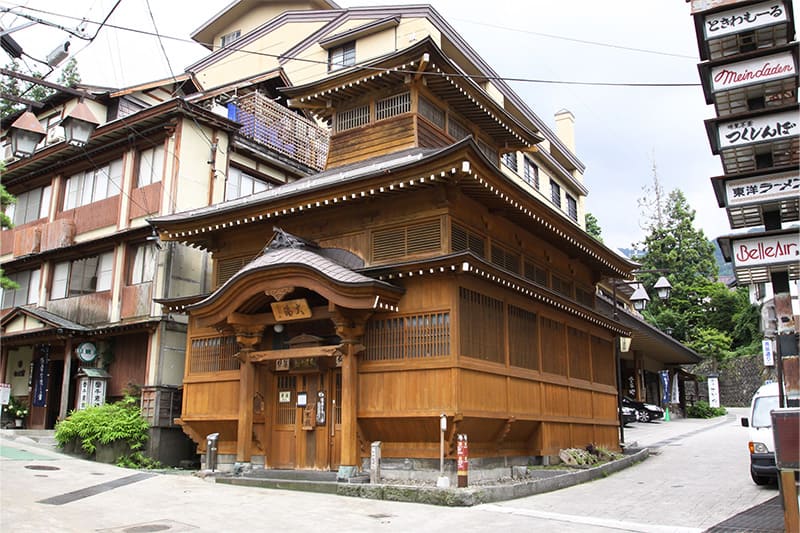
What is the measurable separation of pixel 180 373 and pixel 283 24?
64.1ft

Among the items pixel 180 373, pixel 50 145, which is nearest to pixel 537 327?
pixel 180 373

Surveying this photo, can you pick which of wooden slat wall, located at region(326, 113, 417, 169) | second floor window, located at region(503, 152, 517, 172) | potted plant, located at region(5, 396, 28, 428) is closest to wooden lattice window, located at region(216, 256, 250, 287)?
wooden slat wall, located at region(326, 113, 417, 169)

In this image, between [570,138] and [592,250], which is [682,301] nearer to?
[570,138]

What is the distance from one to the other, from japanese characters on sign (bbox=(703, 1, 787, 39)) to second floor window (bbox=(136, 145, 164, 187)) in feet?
56.6

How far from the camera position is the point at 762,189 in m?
10.6

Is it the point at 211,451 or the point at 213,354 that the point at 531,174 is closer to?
the point at 213,354

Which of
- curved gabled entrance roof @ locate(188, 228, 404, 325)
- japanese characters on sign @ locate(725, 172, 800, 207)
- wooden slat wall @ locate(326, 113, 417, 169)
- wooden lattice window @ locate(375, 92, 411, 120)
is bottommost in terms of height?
curved gabled entrance roof @ locate(188, 228, 404, 325)

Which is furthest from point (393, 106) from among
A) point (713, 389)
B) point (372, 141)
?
point (713, 389)

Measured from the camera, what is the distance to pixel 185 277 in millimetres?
22219

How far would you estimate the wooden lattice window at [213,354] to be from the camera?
18.3 metres

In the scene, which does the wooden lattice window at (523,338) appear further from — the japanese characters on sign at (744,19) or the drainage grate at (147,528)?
the drainage grate at (147,528)

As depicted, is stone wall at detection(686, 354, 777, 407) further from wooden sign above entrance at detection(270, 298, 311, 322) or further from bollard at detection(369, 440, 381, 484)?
wooden sign above entrance at detection(270, 298, 311, 322)

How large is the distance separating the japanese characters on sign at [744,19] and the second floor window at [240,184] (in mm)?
17051

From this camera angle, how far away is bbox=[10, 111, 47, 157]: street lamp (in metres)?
11.9
